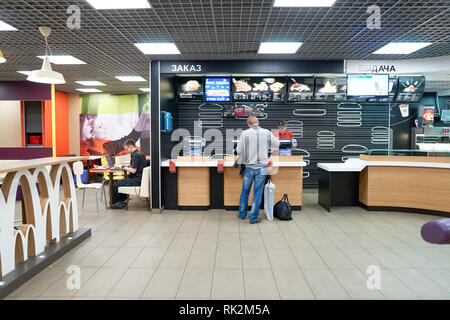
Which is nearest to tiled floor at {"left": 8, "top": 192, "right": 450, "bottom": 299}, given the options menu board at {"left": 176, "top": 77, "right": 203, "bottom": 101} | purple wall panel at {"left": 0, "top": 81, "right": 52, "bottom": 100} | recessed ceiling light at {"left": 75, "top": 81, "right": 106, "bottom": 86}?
menu board at {"left": 176, "top": 77, "right": 203, "bottom": 101}

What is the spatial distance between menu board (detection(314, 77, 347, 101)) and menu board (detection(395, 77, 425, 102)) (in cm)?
→ 125

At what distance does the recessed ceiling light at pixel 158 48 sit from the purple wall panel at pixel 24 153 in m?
5.06

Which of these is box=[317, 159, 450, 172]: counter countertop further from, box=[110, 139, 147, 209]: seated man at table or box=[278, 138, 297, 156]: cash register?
box=[110, 139, 147, 209]: seated man at table

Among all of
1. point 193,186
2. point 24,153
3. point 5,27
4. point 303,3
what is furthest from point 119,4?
point 24,153

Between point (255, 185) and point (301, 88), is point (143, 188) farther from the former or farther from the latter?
point (301, 88)

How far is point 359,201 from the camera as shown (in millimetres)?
6523

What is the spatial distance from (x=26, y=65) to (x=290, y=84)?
230 inches

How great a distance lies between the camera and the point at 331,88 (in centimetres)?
646

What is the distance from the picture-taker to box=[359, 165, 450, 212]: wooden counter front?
18.5 feet

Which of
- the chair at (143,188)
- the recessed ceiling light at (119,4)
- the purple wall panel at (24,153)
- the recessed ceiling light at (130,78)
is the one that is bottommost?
the chair at (143,188)

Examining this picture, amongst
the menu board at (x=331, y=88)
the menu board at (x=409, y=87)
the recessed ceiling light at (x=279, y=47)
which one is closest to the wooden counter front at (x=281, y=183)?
the menu board at (x=331, y=88)

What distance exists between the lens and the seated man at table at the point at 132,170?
634 centimetres

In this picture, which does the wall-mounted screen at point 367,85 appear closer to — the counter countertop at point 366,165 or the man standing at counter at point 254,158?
the counter countertop at point 366,165
